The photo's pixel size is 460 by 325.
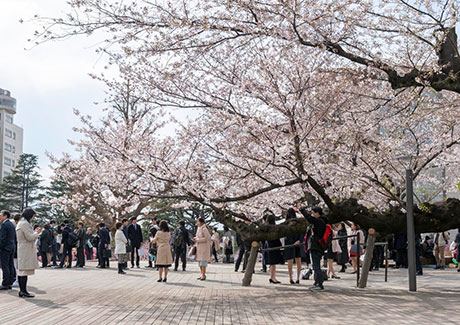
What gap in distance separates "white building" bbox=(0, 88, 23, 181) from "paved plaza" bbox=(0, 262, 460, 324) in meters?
89.0

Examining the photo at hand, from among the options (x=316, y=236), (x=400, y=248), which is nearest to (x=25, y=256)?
(x=316, y=236)

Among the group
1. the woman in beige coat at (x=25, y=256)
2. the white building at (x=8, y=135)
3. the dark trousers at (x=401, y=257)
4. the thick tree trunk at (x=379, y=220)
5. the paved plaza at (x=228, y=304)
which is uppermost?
the white building at (x=8, y=135)

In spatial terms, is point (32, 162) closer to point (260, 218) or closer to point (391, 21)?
point (260, 218)

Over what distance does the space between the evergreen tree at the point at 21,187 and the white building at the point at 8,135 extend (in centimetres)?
3229

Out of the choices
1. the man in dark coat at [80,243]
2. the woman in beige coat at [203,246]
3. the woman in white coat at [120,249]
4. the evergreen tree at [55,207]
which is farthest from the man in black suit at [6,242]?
the evergreen tree at [55,207]

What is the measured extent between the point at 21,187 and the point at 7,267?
5538 cm

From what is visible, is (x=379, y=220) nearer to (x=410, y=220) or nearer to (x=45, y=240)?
(x=410, y=220)

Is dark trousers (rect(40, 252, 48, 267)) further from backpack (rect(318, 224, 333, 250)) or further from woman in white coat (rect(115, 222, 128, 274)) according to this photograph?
backpack (rect(318, 224, 333, 250))

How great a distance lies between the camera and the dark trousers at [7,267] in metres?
11.9

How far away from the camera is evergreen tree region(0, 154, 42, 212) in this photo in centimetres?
6278

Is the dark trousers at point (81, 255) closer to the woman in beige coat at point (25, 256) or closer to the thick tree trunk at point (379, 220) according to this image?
the thick tree trunk at point (379, 220)

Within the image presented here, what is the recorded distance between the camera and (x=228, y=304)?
9.28 metres

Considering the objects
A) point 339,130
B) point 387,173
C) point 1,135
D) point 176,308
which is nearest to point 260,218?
point 387,173

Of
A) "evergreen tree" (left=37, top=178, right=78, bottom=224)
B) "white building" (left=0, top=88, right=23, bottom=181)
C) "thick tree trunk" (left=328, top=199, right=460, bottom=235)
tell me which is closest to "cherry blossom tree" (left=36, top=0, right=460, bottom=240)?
"thick tree trunk" (left=328, top=199, right=460, bottom=235)
